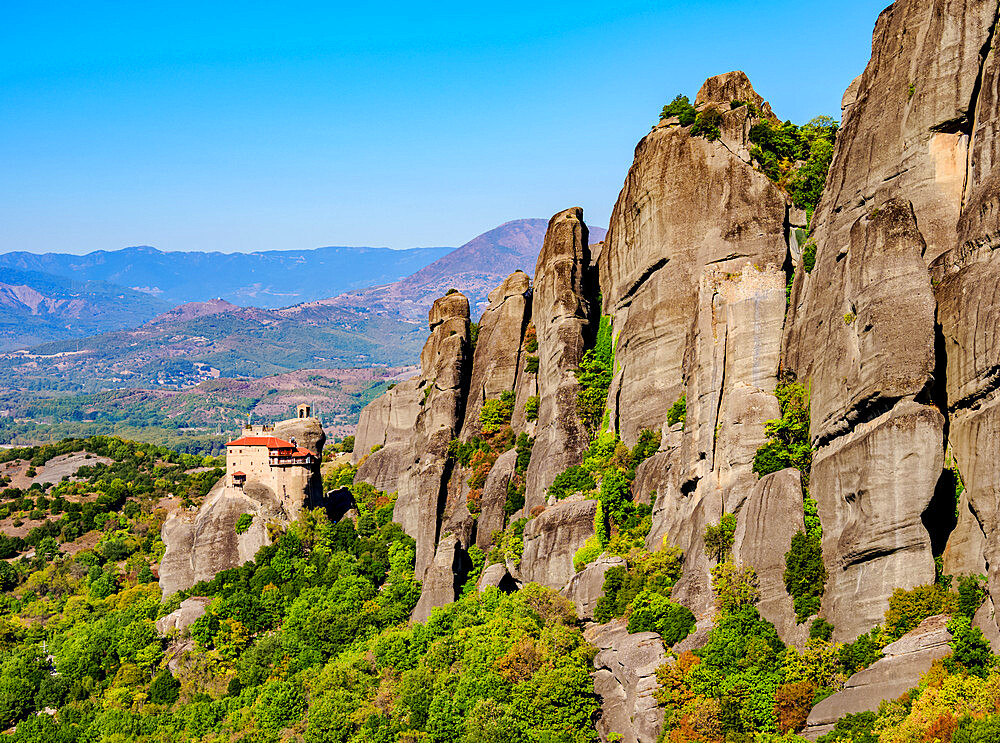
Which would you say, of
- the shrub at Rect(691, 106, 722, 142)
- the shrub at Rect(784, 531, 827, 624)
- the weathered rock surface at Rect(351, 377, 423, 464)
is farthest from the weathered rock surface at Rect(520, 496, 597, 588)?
the weathered rock surface at Rect(351, 377, 423, 464)

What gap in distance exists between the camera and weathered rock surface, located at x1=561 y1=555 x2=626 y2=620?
211 feet

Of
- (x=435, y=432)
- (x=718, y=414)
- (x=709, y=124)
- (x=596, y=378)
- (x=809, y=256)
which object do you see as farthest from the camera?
(x=435, y=432)

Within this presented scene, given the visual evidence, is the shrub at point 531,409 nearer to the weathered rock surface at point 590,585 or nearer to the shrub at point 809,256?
the weathered rock surface at point 590,585

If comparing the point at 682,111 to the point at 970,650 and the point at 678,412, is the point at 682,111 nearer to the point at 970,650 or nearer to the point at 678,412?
the point at 678,412

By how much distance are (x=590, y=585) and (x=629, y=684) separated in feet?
35.4

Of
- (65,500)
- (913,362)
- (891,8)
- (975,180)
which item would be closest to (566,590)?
(913,362)

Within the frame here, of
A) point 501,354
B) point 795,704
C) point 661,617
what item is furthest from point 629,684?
point 501,354

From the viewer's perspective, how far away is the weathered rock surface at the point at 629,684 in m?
52.6

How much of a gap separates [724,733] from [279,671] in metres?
38.1

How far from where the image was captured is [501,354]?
Answer: 295ft

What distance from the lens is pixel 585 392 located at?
253 feet

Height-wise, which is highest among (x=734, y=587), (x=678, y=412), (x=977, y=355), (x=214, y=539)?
(x=977, y=355)

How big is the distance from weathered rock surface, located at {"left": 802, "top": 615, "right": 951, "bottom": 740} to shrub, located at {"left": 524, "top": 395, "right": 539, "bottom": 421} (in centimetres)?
4114

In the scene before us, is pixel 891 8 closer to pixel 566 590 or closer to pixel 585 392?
pixel 585 392
